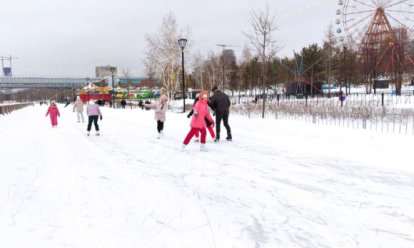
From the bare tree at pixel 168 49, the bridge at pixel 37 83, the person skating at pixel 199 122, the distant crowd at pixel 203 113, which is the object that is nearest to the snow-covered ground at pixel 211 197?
the person skating at pixel 199 122

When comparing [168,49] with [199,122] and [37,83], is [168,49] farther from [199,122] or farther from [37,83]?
[37,83]

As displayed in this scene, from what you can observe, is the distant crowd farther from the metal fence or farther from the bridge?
the bridge

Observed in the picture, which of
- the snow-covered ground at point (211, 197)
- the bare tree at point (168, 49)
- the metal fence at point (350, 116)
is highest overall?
the bare tree at point (168, 49)

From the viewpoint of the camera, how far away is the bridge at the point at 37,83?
8931cm

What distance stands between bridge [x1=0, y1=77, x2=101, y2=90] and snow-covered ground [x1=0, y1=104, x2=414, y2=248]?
89.9 m

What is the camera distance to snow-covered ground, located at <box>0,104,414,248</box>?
2.66 metres

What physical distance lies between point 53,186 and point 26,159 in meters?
2.68

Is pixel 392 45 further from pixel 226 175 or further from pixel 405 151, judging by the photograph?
pixel 226 175

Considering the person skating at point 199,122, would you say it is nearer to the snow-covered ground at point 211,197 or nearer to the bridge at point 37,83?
the snow-covered ground at point 211,197

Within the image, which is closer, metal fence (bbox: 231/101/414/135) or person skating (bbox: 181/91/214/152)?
person skating (bbox: 181/91/214/152)

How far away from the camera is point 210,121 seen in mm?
7719

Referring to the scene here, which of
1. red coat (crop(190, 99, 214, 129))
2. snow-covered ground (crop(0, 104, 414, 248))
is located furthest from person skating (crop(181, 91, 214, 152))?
snow-covered ground (crop(0, 104, 414, 248))

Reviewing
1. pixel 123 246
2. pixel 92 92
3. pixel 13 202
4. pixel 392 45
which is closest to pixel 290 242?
pixel 123 246

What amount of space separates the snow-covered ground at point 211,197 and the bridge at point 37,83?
8991 cm
